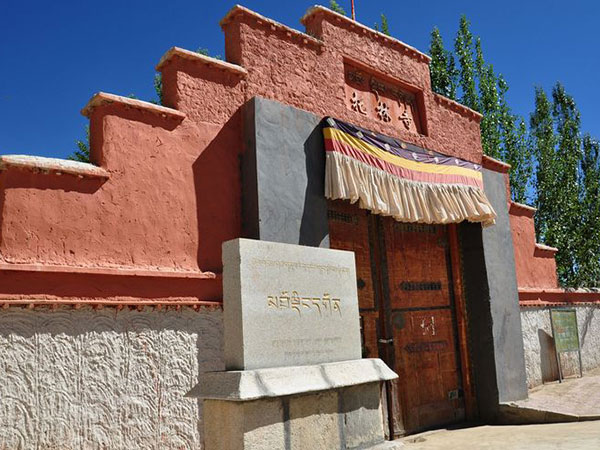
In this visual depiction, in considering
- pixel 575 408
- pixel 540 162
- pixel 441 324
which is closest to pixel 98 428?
pixel 441 324

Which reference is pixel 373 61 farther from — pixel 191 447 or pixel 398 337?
pixel 191 447

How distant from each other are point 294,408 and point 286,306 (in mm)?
704

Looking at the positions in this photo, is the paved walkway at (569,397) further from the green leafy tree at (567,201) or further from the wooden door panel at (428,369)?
the green leafy tree at (567,201)

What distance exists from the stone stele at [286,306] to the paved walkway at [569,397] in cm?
495

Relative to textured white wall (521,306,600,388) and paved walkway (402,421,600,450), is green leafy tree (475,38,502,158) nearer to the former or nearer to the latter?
textured white wall (521,306,600,388)

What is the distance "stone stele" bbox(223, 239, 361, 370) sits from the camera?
Result: 3.80 meters

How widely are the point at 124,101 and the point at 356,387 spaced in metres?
3.42

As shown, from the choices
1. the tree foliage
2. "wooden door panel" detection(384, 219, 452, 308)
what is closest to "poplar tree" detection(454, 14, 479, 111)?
the tree foliage

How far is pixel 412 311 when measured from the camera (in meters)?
8.20

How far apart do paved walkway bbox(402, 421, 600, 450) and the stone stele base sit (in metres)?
2.44

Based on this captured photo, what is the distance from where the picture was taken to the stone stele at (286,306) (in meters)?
3.80

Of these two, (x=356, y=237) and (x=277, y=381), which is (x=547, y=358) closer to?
(x=356, y=237)

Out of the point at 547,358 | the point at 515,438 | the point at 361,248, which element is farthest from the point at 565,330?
the point at 361,248

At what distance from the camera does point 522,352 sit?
30.3 ft
